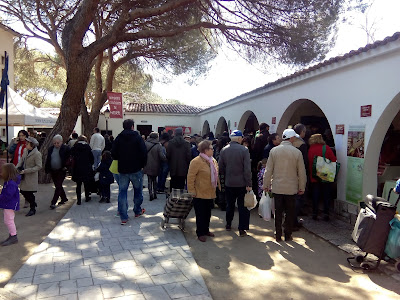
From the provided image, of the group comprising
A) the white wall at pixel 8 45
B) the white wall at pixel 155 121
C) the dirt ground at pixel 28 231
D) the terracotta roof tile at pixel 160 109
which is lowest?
the dirt ground at pixel 28 231

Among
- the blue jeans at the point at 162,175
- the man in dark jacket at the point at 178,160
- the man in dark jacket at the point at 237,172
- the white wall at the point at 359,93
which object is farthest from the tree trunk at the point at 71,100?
the man in dark jacket at the point at 237,172

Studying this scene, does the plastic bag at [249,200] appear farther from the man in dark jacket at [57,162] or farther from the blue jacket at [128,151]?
the man in dark jacket at [57,162]

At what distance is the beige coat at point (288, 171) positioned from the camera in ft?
15.0

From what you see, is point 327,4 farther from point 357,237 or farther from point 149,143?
point 357,237

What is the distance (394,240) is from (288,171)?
5.03 feet

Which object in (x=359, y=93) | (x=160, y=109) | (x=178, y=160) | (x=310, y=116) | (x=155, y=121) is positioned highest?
(x=160, y=109)

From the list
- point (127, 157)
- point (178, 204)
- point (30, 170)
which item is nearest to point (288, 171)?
point (178, 204)

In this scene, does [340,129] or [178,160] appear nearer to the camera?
[340,129]

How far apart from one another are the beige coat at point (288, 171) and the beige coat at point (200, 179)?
0.98 m

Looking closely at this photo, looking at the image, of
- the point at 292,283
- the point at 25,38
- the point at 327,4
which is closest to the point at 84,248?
the point at 292,283

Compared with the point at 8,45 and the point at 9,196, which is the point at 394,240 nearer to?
the point at 9,196

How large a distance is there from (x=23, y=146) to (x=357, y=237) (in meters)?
6.54

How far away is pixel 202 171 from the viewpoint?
4.65 meters

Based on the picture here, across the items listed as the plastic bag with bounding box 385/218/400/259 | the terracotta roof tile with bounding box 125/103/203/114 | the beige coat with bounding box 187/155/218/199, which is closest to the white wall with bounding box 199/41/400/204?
the plastic bag with bounding box 385/218/400/259
